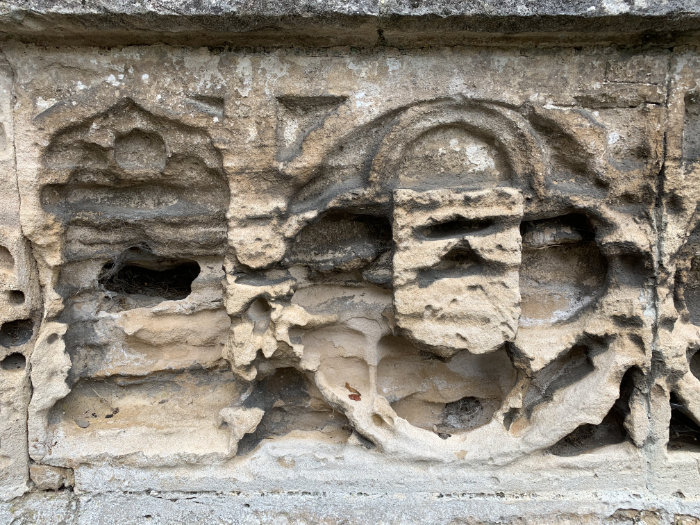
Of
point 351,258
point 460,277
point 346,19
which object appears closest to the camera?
point 346,19

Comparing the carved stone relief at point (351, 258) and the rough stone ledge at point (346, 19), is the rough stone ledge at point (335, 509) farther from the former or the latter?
the rough stone ledge at point (346, 19)

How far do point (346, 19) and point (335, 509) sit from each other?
6.25 feet

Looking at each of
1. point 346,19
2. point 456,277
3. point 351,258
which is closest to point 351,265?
point 351,258

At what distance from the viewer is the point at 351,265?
215 centimetres

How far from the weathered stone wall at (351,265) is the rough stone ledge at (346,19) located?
0.02 meters

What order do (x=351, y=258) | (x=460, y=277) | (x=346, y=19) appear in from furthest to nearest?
(x=351, y=258) → (x=460, y=277) → (x=346, y=19)

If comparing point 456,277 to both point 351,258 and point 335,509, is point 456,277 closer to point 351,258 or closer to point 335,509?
point 351,258

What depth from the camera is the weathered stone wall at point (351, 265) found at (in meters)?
1.91

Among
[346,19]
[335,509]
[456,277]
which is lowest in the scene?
[335,509]

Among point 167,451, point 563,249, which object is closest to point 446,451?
point 563,249

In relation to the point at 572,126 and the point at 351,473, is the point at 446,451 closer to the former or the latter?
the point at 351,473

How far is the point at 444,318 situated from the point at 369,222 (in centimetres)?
54

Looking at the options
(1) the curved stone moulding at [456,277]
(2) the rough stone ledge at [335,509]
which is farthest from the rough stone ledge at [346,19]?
(2) the rough stone ledge at [335,509]

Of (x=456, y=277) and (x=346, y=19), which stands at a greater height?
(x=346, y=19)
